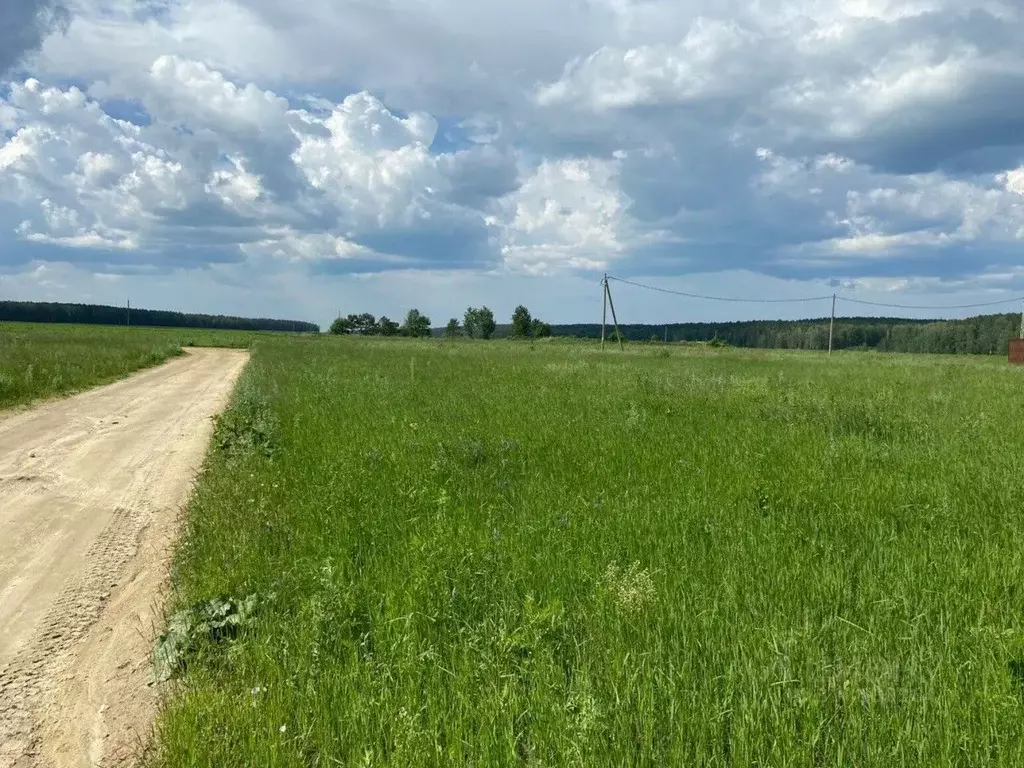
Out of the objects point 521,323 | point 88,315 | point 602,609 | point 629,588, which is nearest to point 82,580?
point 602,609

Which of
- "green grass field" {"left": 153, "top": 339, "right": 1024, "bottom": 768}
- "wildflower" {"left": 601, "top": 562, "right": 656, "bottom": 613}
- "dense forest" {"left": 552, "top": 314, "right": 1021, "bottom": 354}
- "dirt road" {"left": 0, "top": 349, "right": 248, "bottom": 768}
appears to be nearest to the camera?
"green grass field" {"left": 153, "top": 339, "right": 1024, "bottom": 768}

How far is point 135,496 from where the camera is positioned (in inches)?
338

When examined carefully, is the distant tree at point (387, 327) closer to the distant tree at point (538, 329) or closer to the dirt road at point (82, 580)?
the distant tree at point (538, 329)

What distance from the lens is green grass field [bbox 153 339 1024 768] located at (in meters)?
3.21

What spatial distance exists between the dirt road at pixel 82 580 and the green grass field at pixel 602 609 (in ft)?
1.26

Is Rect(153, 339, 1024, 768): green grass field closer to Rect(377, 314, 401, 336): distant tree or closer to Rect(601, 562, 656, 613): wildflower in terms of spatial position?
Rect(601, 562, 656, 613): wildflower

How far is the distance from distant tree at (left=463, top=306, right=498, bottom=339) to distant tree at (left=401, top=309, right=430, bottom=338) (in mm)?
10648

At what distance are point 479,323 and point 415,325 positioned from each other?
16074 millimetres

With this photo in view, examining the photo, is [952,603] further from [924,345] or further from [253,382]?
[924,345]

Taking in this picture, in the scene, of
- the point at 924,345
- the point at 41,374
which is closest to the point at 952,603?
the point at 41,374

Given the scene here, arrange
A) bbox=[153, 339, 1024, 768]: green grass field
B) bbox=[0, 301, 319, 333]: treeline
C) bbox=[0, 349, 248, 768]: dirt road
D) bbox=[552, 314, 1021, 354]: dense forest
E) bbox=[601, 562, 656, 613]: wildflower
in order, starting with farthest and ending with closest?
1. bbox=[0, 301, 319, 333]: treeline
2. bbox=[552, 314, 1021, 354]: dense forest
3. bbox=[601, 562, 656, 613]: wildflower
4. bbox=[0, 349, 248, 768]: dirt road
5. bbox=[153, 339, 1024, 768]: green grass field

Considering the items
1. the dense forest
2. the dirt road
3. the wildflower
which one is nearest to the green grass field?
the wildflower

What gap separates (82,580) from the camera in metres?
5.82

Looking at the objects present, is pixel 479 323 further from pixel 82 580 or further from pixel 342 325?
pixel 82 580
